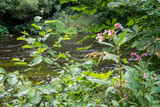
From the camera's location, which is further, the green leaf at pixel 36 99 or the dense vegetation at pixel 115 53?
the green leaf at pixel 36 99

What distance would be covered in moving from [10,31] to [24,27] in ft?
4.75

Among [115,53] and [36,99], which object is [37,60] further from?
[115,53]

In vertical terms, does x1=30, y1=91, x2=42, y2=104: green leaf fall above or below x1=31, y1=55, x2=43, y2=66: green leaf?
below

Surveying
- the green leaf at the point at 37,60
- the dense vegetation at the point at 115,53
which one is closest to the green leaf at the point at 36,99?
the dense vegetation at the point at 115,53

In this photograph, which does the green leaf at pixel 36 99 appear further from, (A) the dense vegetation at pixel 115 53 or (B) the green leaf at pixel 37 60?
(B) the green leaf at pixel 37 60

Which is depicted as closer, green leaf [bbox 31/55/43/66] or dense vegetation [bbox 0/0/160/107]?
dense vegetation [bbox 0/0/160/107]

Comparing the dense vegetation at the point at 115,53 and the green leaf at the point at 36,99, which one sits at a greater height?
the dense vegetation at the point at 115,53

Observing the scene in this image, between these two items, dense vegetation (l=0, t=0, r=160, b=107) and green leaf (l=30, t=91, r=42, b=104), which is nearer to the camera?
dense vegetation (l=0, t=0, r=160, b=107)

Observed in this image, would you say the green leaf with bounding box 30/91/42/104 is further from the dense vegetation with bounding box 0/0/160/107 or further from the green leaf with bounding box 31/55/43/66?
the green leaf with bounding box 31/55/43/66

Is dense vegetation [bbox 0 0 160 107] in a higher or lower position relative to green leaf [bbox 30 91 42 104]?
higher

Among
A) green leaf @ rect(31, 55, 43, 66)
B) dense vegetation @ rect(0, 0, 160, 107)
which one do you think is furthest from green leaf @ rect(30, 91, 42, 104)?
green leaf @ rect(31, 55, 43, 66)

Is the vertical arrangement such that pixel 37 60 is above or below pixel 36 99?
above

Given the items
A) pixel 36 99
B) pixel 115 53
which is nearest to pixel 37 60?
pixel 36 99

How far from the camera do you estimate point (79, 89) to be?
1310 millimetres
